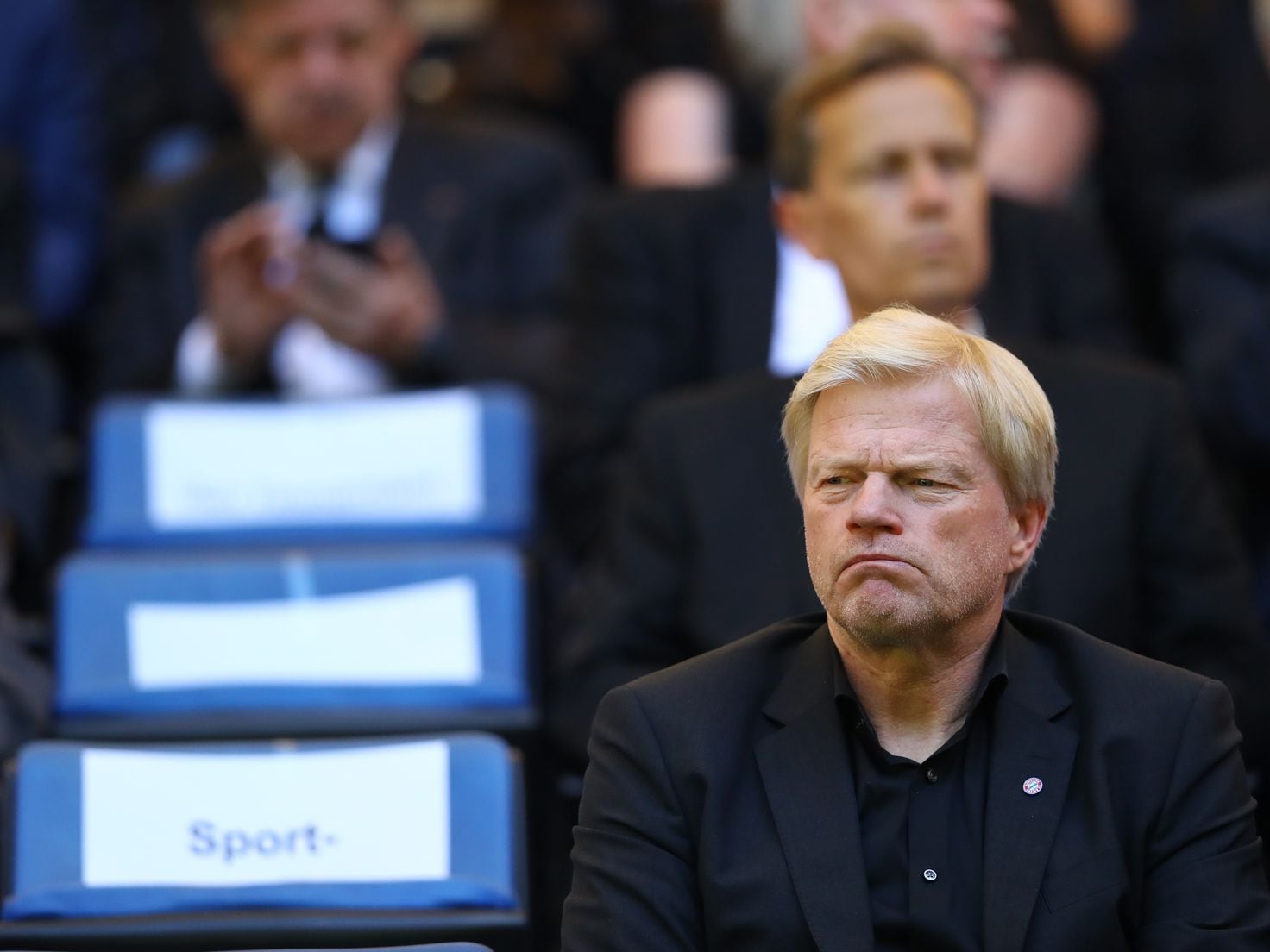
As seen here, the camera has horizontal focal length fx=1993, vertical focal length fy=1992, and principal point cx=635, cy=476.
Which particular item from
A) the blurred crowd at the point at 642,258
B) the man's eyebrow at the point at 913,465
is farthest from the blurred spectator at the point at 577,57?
the man's eyebrow at the point at 913,465

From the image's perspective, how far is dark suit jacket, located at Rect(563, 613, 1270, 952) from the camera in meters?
1.91

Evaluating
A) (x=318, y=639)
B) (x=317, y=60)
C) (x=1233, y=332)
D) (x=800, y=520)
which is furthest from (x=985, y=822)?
(x=317, y=60)

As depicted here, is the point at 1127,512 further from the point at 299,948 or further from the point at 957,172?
the point at 299,948

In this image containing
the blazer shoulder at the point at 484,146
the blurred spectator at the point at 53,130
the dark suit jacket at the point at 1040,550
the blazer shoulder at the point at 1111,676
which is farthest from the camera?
the blurred spectator at the point at 53,130

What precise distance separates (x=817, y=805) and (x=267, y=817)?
688mm

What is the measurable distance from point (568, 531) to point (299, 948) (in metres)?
1.77

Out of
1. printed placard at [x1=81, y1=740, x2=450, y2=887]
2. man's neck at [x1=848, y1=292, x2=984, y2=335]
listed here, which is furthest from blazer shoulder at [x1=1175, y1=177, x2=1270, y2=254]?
printed placard at [x1=81, y1=740, x2=450, y2=887]

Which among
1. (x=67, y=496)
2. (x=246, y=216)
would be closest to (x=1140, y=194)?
(x=246, y=216)

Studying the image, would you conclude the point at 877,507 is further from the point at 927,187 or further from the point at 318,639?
the point at 927,187

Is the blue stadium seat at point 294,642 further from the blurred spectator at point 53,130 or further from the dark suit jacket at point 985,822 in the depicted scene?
the blurred spectator at point 53,130

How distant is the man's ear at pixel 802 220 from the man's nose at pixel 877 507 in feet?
4.32

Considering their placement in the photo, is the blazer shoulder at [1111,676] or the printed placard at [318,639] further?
the printed placard at [318,639]

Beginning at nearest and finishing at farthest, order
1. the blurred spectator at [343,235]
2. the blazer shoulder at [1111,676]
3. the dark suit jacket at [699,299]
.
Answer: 1. the blazer shoulder at [1111,676]
2. the dark suit jacket at [699,299]
3. the blurred spectator at [343,235]

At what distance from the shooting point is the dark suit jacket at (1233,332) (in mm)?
3467
